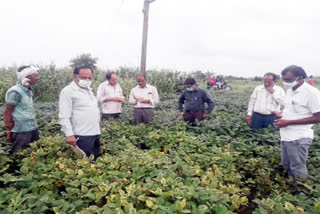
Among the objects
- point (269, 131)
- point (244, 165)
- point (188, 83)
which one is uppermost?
point (188, 83)

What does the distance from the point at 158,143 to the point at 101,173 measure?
1.69m

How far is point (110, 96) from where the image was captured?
5727 millimetres

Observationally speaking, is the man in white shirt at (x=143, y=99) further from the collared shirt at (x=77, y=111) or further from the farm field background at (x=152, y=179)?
the collared shirt at (x=77, y=111)

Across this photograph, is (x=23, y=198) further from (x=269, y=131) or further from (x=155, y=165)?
(x=269, y=131)

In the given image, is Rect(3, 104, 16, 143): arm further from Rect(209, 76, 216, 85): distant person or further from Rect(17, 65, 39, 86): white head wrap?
Rect(209, 76, 216, 85): distant person

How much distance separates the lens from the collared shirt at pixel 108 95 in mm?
5719

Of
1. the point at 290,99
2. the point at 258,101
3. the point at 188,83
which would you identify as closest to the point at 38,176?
the point at 290,99

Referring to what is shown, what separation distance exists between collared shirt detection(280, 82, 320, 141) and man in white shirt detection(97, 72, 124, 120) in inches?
140

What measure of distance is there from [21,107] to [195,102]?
3505 millimetres

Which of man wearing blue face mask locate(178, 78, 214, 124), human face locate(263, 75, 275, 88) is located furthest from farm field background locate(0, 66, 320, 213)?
human face locate(263, 75, 275, 88)

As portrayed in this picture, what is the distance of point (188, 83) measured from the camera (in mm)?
5617

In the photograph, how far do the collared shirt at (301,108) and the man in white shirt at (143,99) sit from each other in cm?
307

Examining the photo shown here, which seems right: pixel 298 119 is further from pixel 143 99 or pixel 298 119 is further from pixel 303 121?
pixel 143 99

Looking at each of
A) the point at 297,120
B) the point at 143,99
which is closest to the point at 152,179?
the point at 297,120
